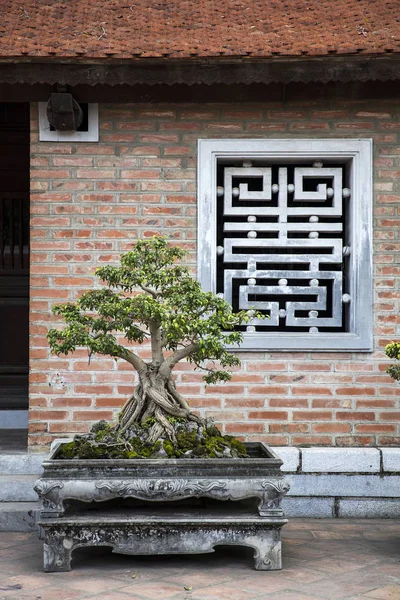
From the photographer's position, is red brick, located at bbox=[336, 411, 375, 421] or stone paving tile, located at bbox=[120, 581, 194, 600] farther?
red brick, located at bbox=[336, 411, 375, 421]

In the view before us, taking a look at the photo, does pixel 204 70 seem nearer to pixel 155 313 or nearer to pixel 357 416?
pixel 155 313

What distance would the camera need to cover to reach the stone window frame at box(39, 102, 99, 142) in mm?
5902

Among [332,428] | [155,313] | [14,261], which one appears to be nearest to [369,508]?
[332,428]

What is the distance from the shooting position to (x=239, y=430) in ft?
19.3

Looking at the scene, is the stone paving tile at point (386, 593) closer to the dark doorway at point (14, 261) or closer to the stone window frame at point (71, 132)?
the stone window frame at point (71, 132)

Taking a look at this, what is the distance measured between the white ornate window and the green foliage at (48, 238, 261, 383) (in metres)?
1.10

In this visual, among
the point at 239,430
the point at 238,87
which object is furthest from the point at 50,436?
the point at 238,87

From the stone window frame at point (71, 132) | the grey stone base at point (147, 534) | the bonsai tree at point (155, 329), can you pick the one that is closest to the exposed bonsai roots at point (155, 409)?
the bonsai tree at point (155, 329)

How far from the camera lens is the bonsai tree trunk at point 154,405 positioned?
4.81 metres

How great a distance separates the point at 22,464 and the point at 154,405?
55.0 inches

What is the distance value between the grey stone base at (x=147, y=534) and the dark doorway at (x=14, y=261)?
3.00 metres

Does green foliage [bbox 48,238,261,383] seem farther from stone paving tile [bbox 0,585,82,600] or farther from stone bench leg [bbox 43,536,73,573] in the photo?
stone paving tile [bbox 0,585,82,600]

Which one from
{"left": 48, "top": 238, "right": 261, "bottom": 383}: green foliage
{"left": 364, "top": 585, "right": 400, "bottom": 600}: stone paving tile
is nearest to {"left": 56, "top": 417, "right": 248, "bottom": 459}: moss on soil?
{"left": 48, "top": 238, "right": 261, "bottom": 383}: green foliage

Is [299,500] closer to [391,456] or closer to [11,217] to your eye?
[391,456]
